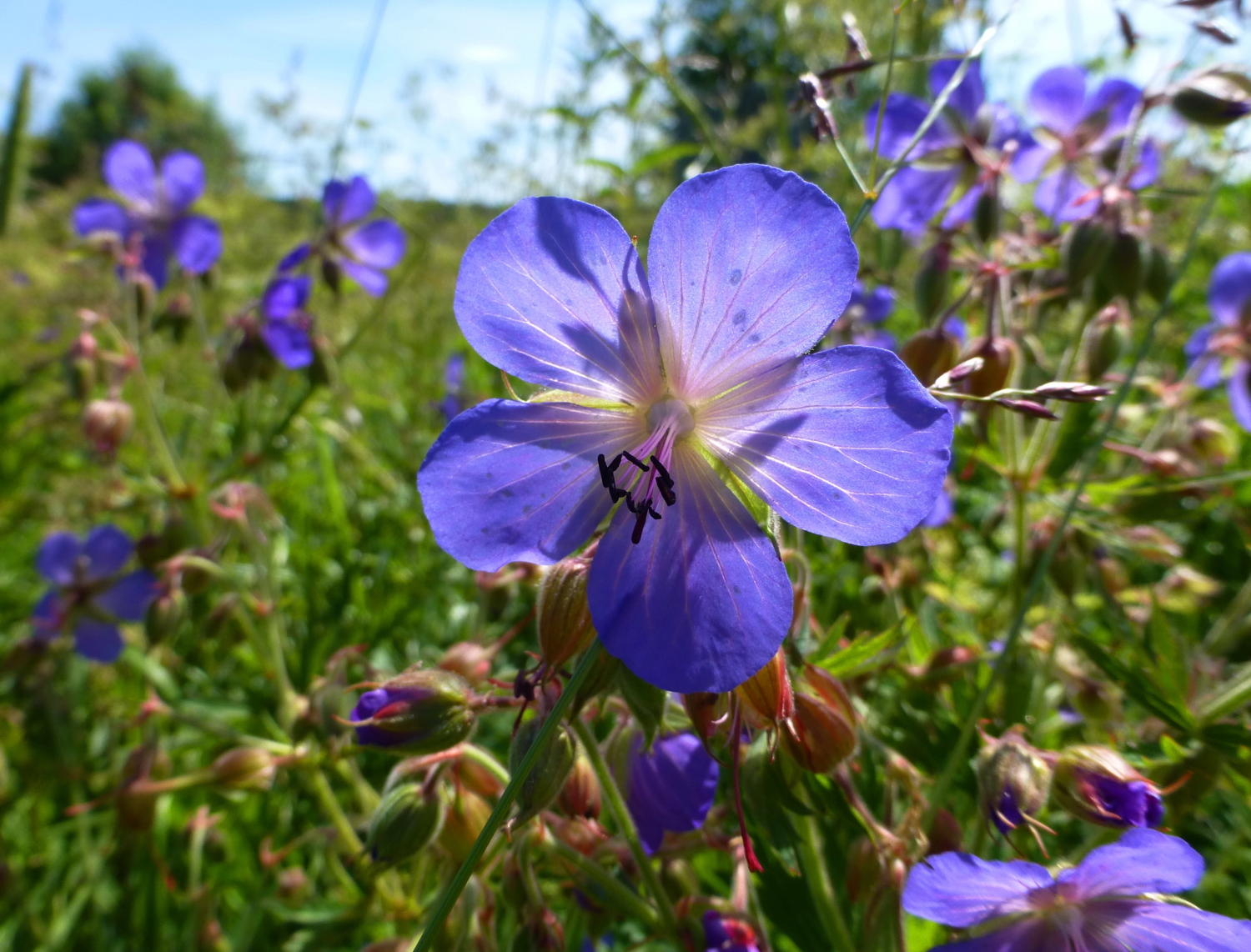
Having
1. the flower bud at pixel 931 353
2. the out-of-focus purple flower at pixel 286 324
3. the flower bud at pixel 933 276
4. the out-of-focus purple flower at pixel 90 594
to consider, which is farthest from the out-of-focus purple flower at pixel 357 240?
the flower bud at pixel 931 353

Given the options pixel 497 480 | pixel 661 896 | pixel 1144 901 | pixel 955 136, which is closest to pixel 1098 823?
pixel 1144 901

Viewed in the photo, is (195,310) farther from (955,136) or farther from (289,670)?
(955,136)

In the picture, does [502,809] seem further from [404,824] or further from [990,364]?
[990,364]

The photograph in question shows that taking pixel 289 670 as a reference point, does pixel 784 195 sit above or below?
above

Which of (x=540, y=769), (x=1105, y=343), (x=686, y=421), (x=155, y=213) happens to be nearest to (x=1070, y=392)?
(x=686, y=421)

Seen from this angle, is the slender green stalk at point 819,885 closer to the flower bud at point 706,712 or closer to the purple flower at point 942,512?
the flower bud at point 706,712
